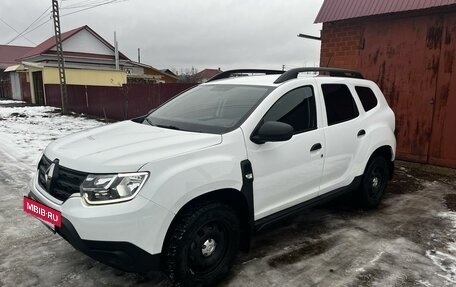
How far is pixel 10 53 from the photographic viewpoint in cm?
4794

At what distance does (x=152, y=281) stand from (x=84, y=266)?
2.20 ft

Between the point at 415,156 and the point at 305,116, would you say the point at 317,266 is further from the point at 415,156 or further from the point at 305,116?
the point at 415,156

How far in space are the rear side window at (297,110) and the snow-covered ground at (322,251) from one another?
3.96 feet

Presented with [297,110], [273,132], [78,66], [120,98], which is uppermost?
[78,66]

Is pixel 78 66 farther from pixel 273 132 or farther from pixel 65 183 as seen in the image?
pixel 273 132

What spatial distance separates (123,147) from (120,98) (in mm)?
13162

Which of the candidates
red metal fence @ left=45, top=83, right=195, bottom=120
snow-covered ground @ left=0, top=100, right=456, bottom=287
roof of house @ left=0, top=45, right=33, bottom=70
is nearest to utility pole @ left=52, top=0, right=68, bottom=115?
red metal fence @ left=45, top=83, right=195, bottom=120

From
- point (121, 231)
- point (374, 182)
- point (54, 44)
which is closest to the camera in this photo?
point (121, 231)

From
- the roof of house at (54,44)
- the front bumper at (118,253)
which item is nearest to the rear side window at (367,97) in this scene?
the front bumper at (118,253)

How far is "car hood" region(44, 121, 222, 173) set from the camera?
101 inches

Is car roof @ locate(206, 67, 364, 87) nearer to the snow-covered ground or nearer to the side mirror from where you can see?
the side mirror

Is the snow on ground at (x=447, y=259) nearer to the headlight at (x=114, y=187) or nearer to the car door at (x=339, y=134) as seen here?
the car door at (x=339, y=134)

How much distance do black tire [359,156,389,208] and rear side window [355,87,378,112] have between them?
65cm

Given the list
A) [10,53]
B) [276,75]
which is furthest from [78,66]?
[276,75]
